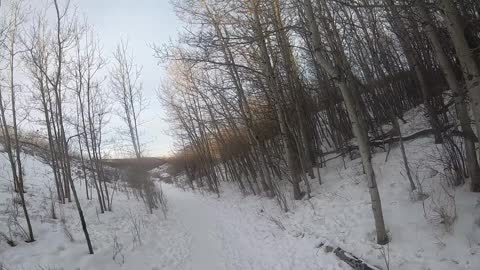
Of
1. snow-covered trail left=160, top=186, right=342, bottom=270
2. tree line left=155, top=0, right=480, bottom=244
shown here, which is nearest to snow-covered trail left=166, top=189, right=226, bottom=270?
snow-covered trail left=160, top=186, right=342, bottom=270

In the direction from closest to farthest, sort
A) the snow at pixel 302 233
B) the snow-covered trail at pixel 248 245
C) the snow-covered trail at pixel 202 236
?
1. the snow at pixel 302 233
2. the snow-covered trail at pixel 248 245
3. the snow-covered trail at pixel 202 236

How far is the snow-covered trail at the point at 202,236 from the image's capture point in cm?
720

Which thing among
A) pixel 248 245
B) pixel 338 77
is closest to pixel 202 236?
pixel 248 245

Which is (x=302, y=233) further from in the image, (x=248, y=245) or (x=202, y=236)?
(x=202, y=236)

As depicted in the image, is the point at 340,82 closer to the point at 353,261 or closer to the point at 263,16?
the point at 353,261

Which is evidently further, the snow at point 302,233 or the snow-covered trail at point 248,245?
the snow-covered trail at point 248,245

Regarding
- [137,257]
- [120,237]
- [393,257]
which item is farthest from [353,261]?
[120,237]

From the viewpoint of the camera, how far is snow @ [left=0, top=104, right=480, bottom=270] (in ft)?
15.5

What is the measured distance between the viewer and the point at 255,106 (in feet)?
46.1

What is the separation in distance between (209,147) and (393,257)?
61.2ft

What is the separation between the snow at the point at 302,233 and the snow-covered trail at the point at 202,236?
32 millimetres

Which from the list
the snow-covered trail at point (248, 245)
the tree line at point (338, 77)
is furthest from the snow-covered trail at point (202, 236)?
the tree line at point (338, 77)

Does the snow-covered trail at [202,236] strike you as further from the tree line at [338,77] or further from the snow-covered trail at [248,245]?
the tree line at [338,77]

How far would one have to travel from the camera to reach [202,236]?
9.75m
